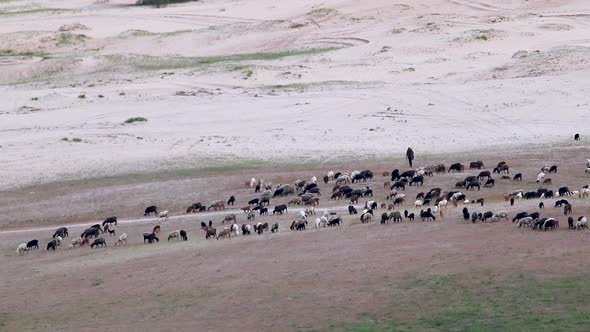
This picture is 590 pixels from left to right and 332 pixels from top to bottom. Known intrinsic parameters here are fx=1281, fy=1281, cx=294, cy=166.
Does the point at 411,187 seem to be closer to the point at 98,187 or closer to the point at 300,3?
the point at 98,187

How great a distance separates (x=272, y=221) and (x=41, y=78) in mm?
26433

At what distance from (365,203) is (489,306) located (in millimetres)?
10954

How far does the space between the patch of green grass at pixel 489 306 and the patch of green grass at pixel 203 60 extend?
3227 cm

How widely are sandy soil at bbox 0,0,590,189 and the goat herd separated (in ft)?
13.3

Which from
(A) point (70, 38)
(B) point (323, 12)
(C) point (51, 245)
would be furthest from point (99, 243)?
(A) point (70, 38)

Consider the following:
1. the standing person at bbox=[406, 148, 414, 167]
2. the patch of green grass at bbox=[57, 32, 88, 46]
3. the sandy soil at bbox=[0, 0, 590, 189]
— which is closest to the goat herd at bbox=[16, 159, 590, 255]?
the standing person at bbox=[406, 148, 414, 167]

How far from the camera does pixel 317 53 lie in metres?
53.5

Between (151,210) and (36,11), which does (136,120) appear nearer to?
(151,210)

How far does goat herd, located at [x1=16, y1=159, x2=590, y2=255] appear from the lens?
1110 inches

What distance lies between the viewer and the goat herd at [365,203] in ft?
92.5

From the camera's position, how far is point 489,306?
20.6 m

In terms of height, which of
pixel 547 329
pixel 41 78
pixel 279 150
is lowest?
pixel 547 329

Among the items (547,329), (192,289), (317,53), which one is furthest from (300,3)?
(547,329)

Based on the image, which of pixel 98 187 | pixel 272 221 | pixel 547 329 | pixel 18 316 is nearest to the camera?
pixel 547 329
